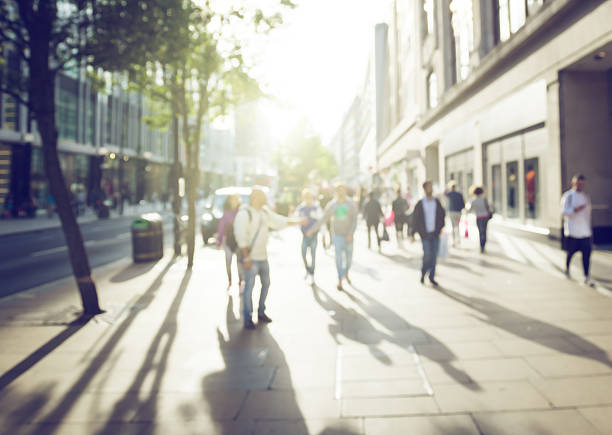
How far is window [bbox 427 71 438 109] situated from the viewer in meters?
25.8

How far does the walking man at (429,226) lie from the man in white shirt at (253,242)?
294 centimetres

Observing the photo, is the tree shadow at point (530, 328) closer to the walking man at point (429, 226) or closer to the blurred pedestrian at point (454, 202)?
the walking man at point (429, 226)

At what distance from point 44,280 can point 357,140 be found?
97.0m

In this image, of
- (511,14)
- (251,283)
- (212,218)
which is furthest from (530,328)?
(212,218)

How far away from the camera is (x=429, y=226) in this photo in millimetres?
8453

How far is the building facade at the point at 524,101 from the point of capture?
12.1 metres

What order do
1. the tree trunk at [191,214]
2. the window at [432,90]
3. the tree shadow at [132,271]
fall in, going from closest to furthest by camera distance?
the tree shadow at [132,271] < the tree trunk at [191,214] < the window at [432,90]

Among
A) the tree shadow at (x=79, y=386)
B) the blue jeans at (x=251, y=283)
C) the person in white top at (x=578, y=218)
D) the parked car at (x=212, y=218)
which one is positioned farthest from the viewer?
the parked car at (x=212, y=218)

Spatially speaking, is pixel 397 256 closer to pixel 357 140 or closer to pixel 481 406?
pixel 481 406

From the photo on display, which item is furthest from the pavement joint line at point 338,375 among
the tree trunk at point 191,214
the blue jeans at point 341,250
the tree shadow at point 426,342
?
the tree trunk at point 191,214

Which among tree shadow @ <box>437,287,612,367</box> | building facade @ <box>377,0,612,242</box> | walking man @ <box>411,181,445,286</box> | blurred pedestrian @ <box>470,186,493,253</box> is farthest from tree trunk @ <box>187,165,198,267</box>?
building facade @ <box>377,0,612,242</box>

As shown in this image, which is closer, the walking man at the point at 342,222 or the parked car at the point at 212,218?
the walking man at the point at 342,222

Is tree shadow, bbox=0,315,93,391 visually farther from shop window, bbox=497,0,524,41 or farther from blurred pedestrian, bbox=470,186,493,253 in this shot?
shop window, bbox=497,0,524,41

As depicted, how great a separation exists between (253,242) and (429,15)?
2356cm
